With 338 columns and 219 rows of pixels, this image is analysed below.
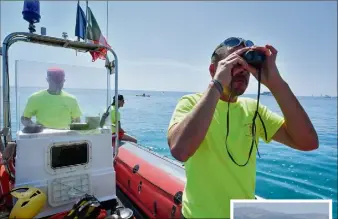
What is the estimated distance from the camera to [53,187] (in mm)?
2334

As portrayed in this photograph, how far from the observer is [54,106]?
282 cm

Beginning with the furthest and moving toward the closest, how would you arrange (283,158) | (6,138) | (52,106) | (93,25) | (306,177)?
(283,158)
(306,177)
(93,25)
(52,106)
(6,138)

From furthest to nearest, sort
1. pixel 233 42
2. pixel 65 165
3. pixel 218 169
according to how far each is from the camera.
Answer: pixel 65 165 → pixel 233 42 → pixel 218 169

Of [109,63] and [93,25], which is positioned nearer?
[109,63]

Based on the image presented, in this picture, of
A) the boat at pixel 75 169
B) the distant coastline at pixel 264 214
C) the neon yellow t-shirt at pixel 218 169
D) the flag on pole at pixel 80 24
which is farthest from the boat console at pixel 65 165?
the distant coastline at pixel 264 214

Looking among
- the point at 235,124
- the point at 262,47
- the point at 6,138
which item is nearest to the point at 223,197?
the point at 235,124

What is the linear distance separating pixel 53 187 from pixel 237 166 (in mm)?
2069

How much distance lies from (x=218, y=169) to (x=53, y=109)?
248 centimetres

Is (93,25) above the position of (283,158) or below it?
above

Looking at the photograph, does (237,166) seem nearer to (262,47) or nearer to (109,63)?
(262,47)

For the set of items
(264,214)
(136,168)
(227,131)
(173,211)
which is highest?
(227,131)

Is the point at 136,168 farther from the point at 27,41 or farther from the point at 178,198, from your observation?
the point at 27,41

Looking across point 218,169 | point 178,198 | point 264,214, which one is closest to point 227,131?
point 218,169

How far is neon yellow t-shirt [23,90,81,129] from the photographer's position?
104 inches
